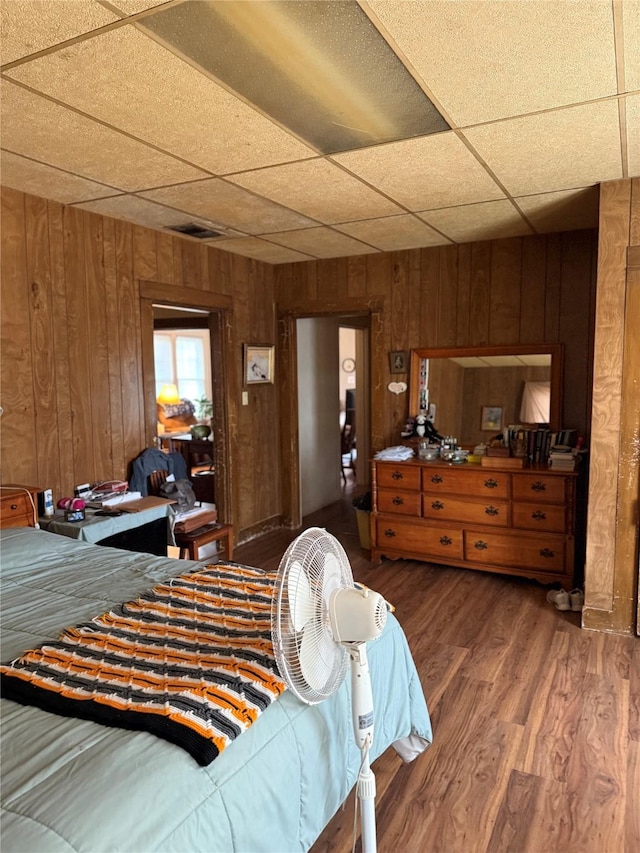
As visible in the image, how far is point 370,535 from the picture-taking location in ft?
14.6

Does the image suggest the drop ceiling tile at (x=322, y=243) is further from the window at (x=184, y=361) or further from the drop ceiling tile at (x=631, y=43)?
the window at (x=184, y=361)

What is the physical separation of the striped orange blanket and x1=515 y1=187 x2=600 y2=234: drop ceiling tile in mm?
2691

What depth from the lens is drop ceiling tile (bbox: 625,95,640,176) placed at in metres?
2.05

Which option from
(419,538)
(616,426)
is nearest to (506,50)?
(616,426)

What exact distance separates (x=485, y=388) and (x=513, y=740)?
267 cm

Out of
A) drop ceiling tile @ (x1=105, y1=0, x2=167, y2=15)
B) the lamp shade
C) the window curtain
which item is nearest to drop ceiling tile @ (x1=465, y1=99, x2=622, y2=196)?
drop ceiling tile @ (x1=105, y1=0, x2=167, y2=15)

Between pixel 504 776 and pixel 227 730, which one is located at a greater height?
pixel 227 730

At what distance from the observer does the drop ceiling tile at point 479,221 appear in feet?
11.2

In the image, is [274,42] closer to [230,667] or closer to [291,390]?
[230,667]

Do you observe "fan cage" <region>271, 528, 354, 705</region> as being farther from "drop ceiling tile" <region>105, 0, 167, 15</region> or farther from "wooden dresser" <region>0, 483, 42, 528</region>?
"wooden dresser" <region>0, 483, 42, 528</region>

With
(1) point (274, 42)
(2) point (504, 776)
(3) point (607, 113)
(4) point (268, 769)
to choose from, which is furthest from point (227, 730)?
(3) point (607, 113)

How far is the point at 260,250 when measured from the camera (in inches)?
177

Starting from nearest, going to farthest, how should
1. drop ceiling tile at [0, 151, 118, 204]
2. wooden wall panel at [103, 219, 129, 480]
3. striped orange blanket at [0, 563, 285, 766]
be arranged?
striped orange blanket at [0, 563, 285, 766]
drop ceiling tile at [0, 151, 118, 204]
wooden wall panel at [103, 219, 129, 480]

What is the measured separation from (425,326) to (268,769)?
3.70 m
